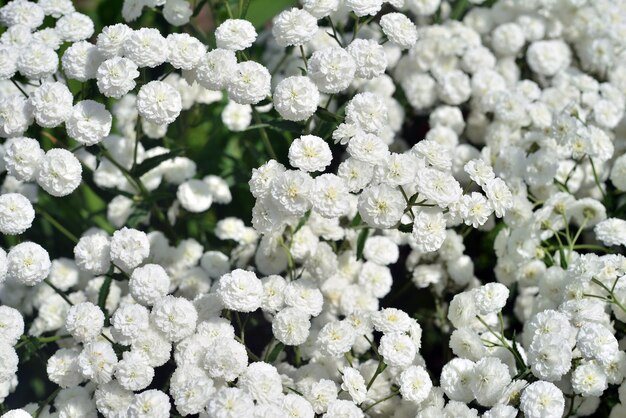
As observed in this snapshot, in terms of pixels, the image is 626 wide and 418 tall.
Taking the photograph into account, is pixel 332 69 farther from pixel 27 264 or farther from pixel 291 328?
pixel 27 264

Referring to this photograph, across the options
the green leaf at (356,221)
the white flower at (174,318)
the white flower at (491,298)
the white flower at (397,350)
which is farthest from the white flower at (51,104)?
the white flower at (491,298)

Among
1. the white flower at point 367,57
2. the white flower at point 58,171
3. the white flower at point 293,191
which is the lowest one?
the white flower at point 58,171

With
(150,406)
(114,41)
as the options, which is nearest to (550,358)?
(150,406)

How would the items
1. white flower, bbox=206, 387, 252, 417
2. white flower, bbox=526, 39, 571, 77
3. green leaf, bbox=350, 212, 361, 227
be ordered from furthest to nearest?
1. white flower, bbox=526, 39, 571, 77
2. green leaf, bbox=350, 212, 361, 227
3. white flower, bbox=206, 387, 252, 417

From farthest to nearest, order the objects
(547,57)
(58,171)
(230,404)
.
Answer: (547,57) → (58,171) → (230,404)

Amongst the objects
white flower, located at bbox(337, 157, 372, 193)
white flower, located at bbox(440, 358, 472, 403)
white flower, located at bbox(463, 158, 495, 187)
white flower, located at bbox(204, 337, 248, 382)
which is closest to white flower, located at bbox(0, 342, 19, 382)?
white flower, located at bbox(204, 337, 248, 382)

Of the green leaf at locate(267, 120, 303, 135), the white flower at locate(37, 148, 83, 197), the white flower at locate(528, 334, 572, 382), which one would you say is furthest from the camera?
the green leaf at locate(267, 120, 303, 135)

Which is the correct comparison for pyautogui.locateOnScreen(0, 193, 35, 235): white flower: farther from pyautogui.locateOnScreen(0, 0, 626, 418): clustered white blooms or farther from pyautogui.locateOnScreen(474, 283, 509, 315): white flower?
pyautogui.locateOnScreen(474, 283, 509, 315): white flower

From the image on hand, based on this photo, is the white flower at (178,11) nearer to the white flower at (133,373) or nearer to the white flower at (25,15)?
the white flower at (25,15)
